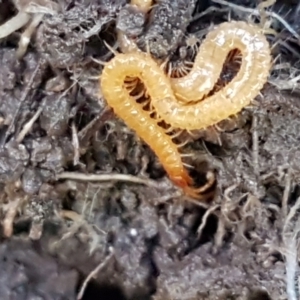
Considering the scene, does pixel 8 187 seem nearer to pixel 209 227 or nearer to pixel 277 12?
pixel 209 227

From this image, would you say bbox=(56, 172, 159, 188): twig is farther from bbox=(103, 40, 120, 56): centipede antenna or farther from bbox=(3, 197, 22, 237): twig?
bbox=(103, 40, 120, 56): centipede antenna

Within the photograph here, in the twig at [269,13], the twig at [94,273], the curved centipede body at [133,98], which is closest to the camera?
the curved centipede body at [133,98]

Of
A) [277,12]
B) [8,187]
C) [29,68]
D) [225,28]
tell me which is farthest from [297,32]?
[8,187]

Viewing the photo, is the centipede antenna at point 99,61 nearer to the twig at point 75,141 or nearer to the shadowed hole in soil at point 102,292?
the twig at point 75,141

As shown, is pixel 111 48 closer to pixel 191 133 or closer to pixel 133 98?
pixel 133 98

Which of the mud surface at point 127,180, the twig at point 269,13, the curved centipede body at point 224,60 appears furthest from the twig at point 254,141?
the twig at point 269,13
